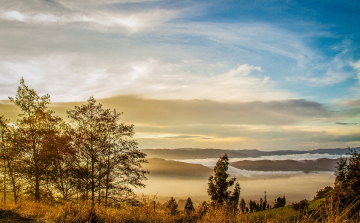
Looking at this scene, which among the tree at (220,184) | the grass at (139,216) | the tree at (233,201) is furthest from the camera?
the tree at (220,184)

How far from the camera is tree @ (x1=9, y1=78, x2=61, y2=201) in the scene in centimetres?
2228

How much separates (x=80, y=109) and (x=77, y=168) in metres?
6.32

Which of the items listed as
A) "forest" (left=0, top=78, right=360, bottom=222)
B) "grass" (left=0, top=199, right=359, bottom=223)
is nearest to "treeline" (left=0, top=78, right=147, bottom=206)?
"forest" (left=0, top=78, right=360, bottom=222)

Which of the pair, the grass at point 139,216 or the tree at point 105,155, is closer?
the grass at point 139,216

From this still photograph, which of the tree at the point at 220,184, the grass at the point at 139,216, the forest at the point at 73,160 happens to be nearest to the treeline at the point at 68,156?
the forest at the point at 73,160

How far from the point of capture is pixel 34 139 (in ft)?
74.2

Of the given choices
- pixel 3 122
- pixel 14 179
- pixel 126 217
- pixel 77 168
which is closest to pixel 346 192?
pixel 126 217

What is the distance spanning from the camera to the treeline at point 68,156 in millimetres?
22484

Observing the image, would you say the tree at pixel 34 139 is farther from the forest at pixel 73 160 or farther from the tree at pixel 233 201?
the tree at pixel 233 201

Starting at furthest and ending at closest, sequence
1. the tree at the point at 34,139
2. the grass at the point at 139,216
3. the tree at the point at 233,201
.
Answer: the tree at the point at 34,139
the tree at the point at 233,201
the grass at the point at 139,216

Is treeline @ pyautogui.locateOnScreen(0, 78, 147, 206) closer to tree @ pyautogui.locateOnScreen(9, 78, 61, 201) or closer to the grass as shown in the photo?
tree @ pyautogui.locateOnScreen(9, 78, 61, 201)

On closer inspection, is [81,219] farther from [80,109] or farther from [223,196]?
[223,196]

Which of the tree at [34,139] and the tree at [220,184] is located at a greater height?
the tree at [34,139]

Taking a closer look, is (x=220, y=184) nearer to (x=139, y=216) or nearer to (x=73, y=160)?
(x=73, y=160)
